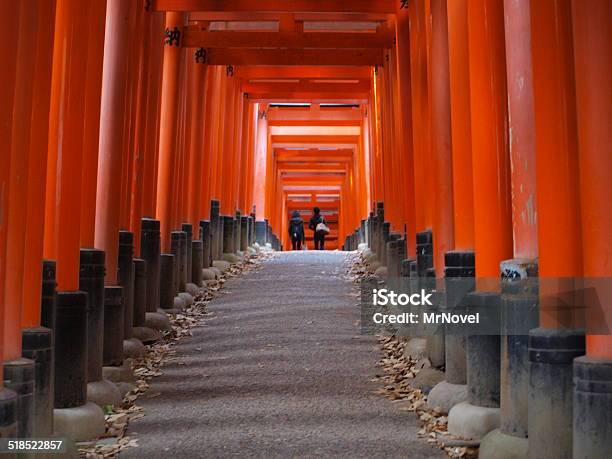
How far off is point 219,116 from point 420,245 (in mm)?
7895

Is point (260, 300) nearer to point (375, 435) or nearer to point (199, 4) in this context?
point (199, 4)

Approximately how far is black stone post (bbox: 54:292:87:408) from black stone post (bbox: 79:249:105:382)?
58 centimetres

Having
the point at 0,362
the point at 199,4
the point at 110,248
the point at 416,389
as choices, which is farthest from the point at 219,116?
the point at 0,362

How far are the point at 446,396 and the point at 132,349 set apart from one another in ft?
10.5

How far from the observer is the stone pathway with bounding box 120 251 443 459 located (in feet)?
15.8

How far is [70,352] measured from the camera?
527cm

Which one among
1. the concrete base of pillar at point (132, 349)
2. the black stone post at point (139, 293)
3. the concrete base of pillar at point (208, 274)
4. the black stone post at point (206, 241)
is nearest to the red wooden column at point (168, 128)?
the black stone post at point (139, 293)

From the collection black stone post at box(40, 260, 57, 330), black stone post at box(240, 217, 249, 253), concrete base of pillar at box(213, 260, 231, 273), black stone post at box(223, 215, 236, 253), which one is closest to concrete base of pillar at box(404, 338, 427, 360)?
black stone post at box(40, 260, 57, 330)

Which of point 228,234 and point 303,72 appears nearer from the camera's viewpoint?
point 303,72

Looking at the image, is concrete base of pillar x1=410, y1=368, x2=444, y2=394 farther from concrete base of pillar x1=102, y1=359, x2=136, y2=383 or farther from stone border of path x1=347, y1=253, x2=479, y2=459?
concrete base of pillar x1=102, y1=359, x2=136, y2=383

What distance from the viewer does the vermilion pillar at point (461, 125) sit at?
564 centimetres

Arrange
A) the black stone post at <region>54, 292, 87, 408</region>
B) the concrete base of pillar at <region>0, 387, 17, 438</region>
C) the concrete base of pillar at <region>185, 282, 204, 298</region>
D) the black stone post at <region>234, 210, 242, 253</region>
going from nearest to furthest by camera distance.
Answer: the concrete base of pillar at <region>0, 387, 17, 438</region> → the black stone post at <region>54, 292, 87, 408</region> → the concrete base of pillar at <region>185, 282, 204, 298</region> → the black stone post at <region>234, 210, 242, 253</region>

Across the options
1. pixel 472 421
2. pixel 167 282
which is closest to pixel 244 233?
pixel 167 282

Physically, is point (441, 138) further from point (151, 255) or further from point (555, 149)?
point (151, 255)
